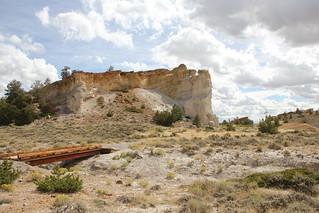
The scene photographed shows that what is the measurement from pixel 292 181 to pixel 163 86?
47512mm

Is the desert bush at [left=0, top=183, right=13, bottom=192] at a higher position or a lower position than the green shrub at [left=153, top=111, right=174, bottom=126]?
lower

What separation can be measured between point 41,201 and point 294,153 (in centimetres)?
1501

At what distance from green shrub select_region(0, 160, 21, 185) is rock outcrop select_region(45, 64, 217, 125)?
4019cm

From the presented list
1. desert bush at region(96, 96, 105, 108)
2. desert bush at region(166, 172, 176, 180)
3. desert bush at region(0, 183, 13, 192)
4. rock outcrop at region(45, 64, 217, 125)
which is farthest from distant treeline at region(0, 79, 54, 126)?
desert bush at region(0, 183, 13, 192)

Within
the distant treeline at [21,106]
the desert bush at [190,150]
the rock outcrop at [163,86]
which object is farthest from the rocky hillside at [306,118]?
the desert bush at [190,150]

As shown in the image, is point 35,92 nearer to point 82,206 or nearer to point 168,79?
point 168,79

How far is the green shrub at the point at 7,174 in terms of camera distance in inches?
487

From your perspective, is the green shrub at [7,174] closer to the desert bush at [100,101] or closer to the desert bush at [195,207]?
the desert bush at [195,207]

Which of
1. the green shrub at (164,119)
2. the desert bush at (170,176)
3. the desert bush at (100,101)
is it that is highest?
the desert bush at (100,101)

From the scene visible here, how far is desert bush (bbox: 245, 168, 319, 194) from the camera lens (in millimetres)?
12555

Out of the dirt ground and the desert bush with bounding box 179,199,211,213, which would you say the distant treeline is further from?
the desert bush with bounding box 179,199,211,213

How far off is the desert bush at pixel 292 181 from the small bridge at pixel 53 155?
10383 mm

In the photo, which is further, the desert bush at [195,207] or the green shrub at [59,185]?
the green shrub at [59,185]

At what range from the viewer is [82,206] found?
9648mm
